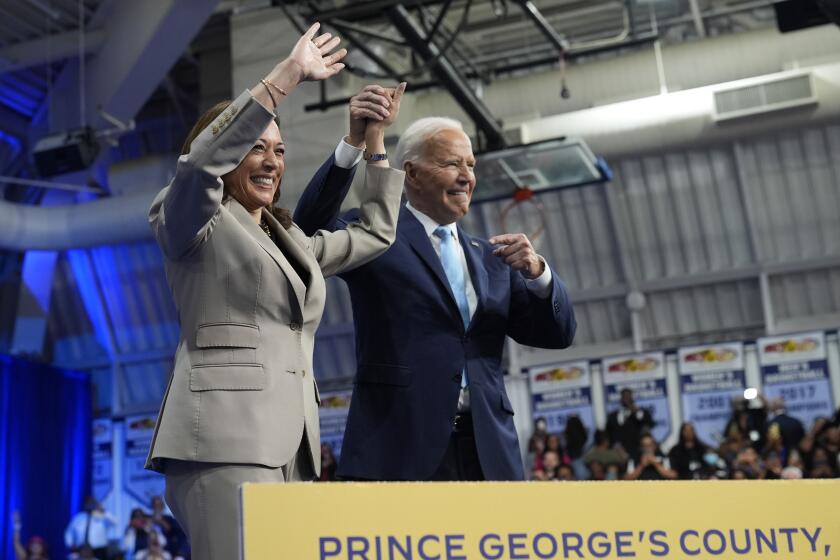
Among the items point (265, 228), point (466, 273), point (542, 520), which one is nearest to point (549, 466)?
point (466, 273)

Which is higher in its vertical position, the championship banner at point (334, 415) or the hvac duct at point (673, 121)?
the hvac duct at point (673, 121)

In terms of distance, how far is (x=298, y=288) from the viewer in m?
1.90

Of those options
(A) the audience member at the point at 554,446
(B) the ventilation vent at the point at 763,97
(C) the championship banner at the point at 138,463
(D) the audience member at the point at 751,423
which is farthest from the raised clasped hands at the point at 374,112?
(C) the championship banner at the point at 138,463

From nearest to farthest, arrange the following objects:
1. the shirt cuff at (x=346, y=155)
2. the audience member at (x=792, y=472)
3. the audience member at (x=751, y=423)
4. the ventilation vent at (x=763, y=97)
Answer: the shirt cuff at (x=346, y=155)
the audience member at (x=792, y=472)
the ventilation vent at (x=763, y=97)
the audience member at (x=751, y=423)

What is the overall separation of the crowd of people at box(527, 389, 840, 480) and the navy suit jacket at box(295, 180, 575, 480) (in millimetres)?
7114

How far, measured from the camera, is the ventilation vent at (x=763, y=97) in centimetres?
1017

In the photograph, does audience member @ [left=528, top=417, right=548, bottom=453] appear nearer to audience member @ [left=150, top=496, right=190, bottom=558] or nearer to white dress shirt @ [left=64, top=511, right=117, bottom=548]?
audience member @ [left=150, top=496, right=190, bottom=558]

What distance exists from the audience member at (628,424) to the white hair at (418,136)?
346 inches

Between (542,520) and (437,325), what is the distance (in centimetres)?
113

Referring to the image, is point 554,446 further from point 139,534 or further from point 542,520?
point 542,520

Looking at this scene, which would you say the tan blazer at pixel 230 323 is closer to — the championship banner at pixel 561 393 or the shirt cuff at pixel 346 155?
the shirt cuff at pixel 346 155

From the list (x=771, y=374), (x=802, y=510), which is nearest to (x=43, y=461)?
(x=771, y=374)

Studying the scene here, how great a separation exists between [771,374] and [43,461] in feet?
29.1

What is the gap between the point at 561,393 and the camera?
11.9 m
